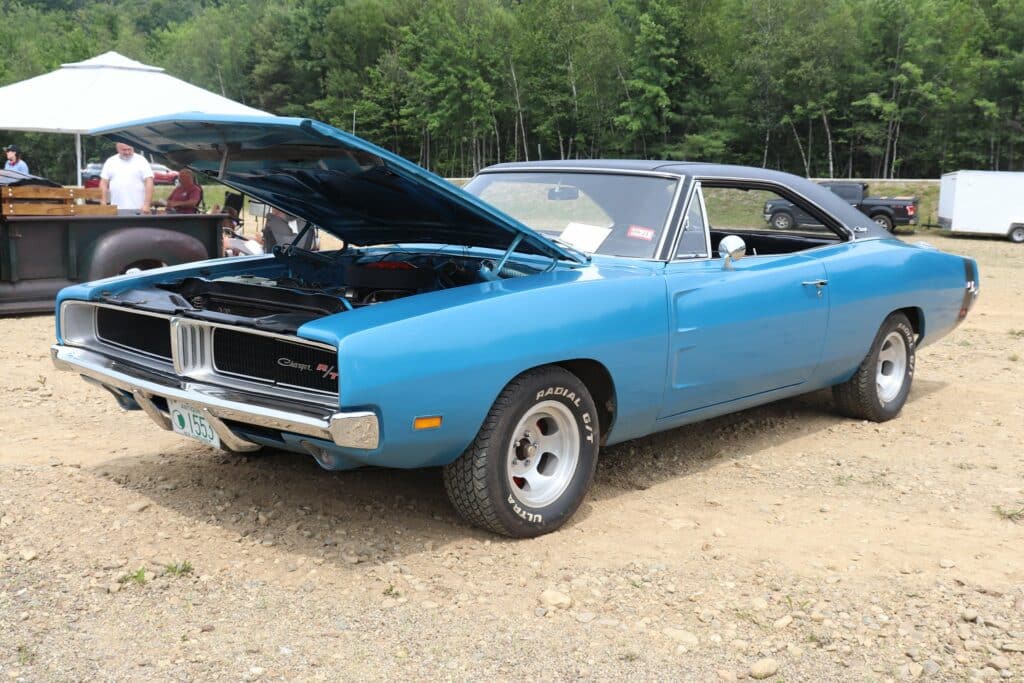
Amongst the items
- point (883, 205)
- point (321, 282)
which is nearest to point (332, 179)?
point (321, 282)

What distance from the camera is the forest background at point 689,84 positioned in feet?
156

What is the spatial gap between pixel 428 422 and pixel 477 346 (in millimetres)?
341

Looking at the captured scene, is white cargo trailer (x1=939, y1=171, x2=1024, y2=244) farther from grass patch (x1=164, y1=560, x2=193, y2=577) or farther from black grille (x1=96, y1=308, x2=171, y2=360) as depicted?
grass patch (x1=164, y1=560, x2=193, y2=577)

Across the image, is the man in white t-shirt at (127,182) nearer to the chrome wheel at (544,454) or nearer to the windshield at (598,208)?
the windshield at (598,208)

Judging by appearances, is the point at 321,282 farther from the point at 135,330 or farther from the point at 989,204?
the point at 989,204

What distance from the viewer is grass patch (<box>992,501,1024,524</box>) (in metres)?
4.62

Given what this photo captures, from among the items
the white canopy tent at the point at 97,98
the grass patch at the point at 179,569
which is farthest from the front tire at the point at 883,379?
the white canopy tent at the point at 97,98

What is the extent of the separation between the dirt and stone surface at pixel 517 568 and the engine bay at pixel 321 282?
865 millimetres

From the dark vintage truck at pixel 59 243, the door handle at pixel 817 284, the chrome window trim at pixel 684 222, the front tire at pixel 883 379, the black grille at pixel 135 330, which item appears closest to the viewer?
the black grille at pixel 135 330

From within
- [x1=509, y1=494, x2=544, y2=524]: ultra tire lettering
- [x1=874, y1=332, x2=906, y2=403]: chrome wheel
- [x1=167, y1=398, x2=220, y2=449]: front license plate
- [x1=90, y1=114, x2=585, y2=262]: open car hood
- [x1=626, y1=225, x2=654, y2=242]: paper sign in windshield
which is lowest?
[x1=509, y1=494, x2=544, y2=524]: ultra tire lettering

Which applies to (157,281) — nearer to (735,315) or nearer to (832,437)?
(735,315)

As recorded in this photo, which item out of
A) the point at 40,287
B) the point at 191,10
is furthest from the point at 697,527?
the point at 191,10

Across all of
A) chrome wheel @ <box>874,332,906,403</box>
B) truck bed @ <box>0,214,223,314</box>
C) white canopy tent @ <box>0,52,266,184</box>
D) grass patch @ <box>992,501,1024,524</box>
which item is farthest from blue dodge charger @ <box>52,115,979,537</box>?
white canopy tent @ <box>0,52,266,184</box>

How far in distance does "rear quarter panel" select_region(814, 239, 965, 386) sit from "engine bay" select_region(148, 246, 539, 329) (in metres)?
1.98
